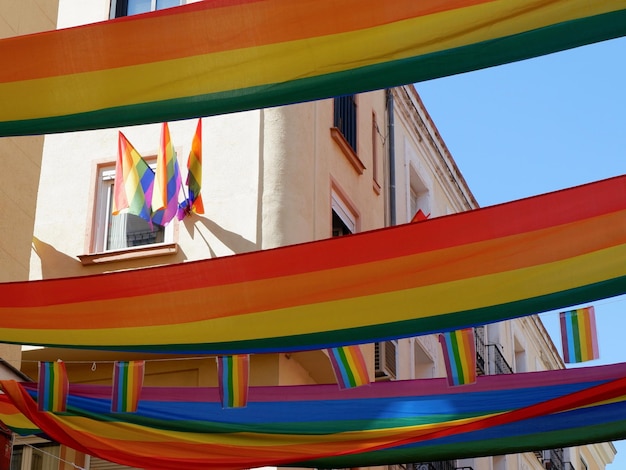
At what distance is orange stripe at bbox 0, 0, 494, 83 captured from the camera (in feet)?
23.0

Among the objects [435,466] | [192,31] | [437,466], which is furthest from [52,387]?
[437,466]

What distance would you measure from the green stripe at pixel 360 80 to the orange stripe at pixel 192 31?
0.76 feet

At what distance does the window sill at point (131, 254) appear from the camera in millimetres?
14328

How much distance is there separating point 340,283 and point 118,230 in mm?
7502

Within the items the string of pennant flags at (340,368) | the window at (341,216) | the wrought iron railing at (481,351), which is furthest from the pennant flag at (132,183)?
the wrought iron railing at (481,351)

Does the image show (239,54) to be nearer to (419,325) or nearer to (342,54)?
(342,54)

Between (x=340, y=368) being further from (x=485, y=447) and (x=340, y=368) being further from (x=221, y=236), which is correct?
(x=221, y=236)

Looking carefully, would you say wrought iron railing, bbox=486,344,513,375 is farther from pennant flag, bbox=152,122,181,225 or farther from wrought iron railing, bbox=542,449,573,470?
pennant flag, bbox=152,122,181,225

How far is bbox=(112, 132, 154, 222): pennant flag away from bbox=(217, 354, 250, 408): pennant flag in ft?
20.0

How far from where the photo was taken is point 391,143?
731 inches

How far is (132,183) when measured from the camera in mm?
14398

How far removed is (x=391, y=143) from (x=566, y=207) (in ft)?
36.7

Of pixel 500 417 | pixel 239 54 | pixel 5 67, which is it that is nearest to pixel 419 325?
pixel 500 417

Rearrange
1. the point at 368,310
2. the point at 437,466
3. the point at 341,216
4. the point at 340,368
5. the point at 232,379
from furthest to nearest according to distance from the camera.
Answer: the point at 437,466
the point at 341,216
the point at 232,379
the point at 340,368
the point at 368,310
